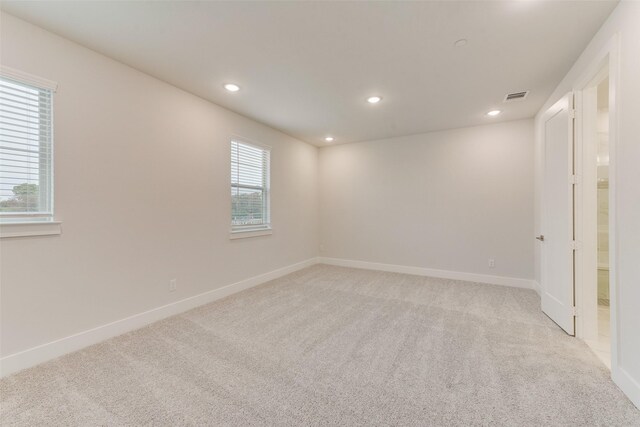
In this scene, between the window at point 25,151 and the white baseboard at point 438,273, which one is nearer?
the window at point 25,151

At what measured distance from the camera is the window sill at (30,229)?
1.82m

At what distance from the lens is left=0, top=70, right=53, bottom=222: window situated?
72.8 inches

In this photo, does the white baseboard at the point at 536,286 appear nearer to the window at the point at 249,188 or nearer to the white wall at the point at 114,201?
the window at the point at 249,188

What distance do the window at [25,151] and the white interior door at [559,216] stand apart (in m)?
4.40

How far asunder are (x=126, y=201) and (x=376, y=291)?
10.4 ft

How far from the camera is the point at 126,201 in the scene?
2477mm

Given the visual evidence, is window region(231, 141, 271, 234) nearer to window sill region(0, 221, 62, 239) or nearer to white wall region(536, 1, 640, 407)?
window sill region(0, 221, 62, 239)

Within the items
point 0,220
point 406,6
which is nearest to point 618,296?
point 406,6

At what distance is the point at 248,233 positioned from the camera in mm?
3871

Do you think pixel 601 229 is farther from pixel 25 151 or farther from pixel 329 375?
pixel 25 151

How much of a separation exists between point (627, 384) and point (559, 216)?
4.83ft

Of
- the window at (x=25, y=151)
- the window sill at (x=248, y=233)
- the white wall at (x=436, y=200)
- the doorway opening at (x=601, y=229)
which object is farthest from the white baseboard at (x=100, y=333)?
the doorway opening at (x=601, y=229)

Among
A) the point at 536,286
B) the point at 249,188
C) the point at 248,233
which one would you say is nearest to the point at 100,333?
the point at 248,233

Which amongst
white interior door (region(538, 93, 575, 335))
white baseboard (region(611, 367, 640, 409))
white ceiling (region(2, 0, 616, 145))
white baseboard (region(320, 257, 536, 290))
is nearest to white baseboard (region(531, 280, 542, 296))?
white baseboard (region(320, 257, 536, 290))
